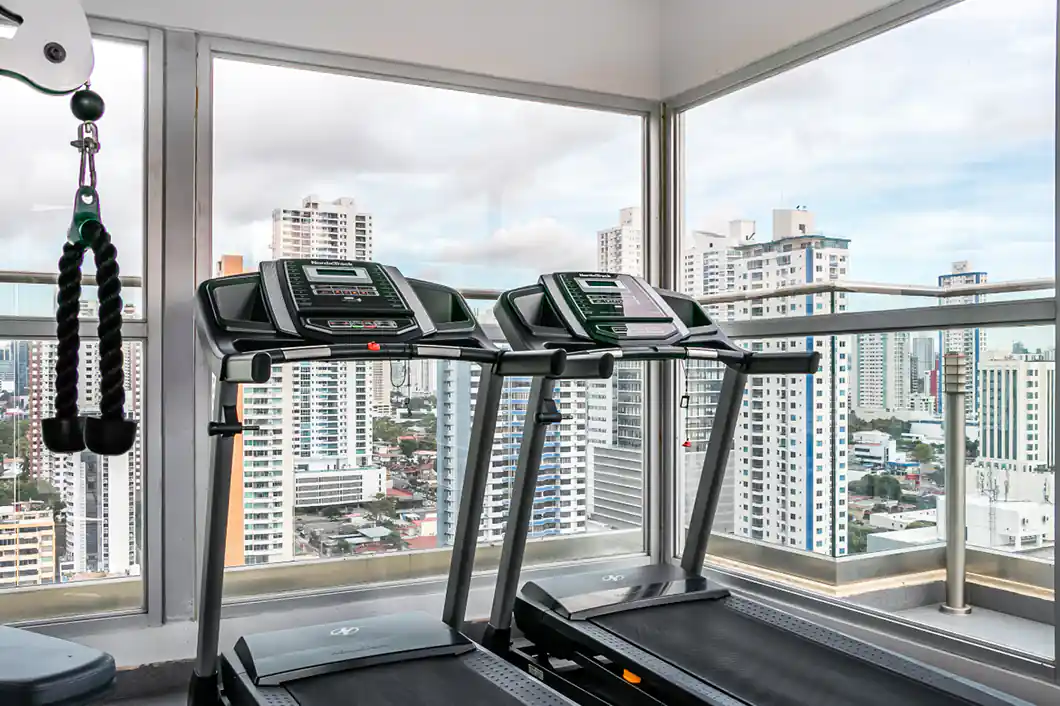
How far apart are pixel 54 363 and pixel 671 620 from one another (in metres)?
2.37

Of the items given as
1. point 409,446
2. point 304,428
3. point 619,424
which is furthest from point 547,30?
point 304,428

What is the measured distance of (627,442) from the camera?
14.0 ft

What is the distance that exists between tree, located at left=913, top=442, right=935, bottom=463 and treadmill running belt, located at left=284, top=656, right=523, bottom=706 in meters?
1.60

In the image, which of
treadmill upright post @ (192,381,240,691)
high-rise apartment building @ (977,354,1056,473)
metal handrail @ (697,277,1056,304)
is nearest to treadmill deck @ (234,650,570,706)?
treadmill upright post @ (192,381,240,691)

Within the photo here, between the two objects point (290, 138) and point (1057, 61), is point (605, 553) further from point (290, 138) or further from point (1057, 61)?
point (1057, 61)

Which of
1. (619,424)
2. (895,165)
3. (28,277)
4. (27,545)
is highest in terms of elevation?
(895,165)

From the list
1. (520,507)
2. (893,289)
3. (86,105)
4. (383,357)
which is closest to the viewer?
(86,105)

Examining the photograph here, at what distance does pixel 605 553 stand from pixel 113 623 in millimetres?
2104

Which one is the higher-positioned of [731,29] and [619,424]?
[731,29]

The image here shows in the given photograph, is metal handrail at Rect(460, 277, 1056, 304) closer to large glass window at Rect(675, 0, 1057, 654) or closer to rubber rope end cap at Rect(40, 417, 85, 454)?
large glass window at Rect(675, 0, 1057, 654)

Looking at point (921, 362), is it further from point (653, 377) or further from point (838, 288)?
point (653, 377)

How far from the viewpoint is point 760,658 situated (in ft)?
8.84

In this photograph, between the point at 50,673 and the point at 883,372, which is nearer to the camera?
the point at 50,673

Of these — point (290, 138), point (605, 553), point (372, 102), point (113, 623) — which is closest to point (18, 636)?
point (113, 623)
